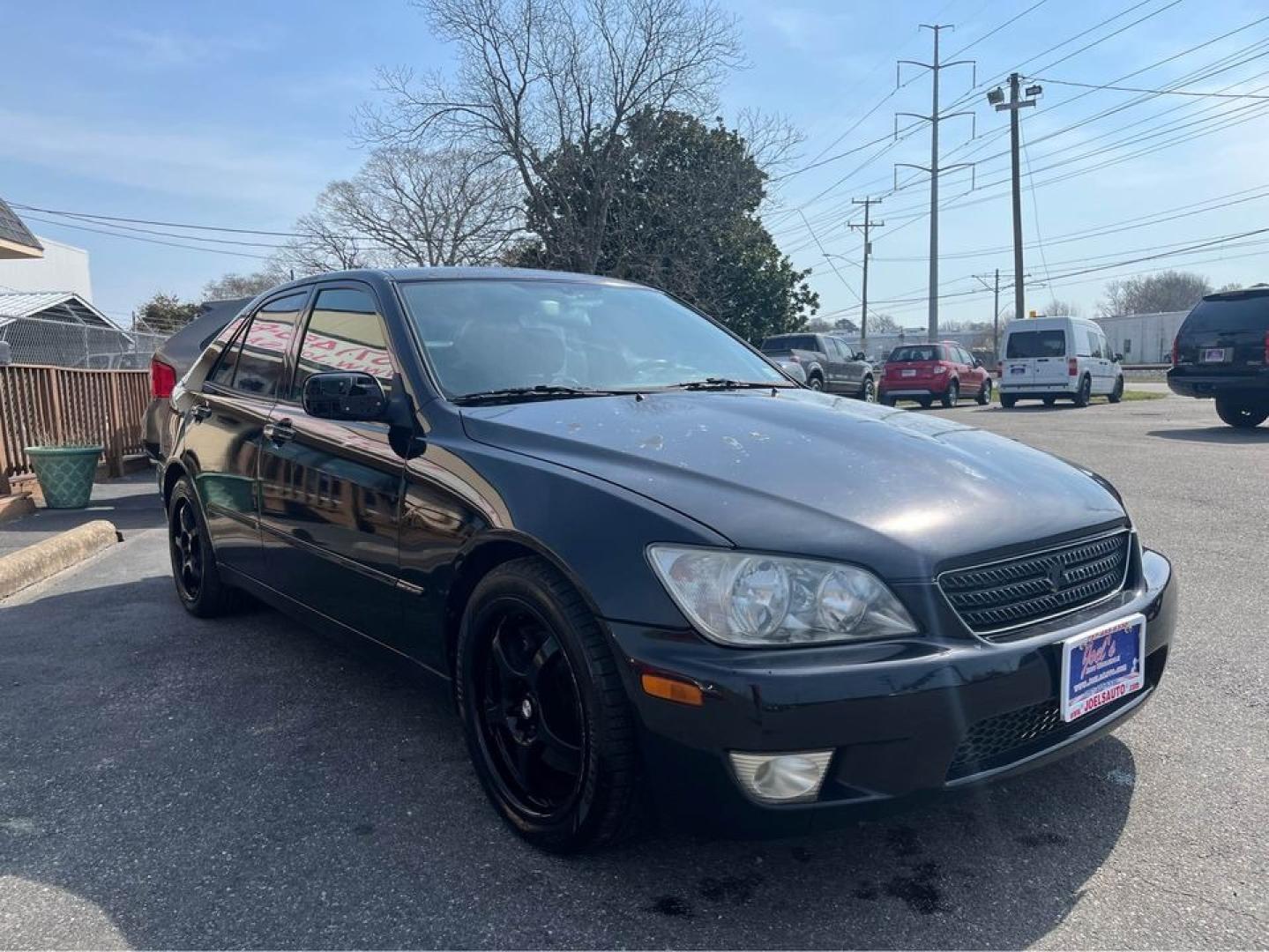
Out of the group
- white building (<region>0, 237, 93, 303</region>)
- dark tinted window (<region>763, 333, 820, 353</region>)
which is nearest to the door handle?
dark tinted window (<region>763, 333, 820, 353</region>)

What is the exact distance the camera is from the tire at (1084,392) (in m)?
20.8

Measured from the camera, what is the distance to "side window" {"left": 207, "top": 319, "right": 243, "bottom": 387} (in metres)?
4.59

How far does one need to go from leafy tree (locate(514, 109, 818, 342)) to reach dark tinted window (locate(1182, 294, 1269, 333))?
11464 mm

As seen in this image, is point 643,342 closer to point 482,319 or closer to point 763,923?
point 482,319

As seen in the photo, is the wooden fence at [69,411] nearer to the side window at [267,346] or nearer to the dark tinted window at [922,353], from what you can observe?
the side window at [267,346]

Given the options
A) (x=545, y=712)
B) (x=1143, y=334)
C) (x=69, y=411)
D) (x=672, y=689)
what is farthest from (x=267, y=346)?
(x=1143, y=334)

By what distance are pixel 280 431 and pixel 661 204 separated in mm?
20147

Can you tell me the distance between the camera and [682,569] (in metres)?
2.18

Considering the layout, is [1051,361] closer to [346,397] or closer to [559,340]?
[559,340]

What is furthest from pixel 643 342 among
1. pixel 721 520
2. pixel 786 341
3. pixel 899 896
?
pixel 786 341

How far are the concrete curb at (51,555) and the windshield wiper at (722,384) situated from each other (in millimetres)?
4216

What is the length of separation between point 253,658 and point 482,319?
1.91m

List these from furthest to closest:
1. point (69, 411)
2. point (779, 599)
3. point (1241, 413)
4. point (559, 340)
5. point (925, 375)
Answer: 1. point (925, 375)
2. point (1241, 413)
3. point (69, 411)
4. point (559, 340)
5. point (779, 599)

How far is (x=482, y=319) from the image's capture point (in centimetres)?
346
